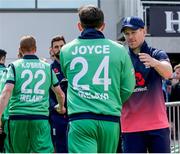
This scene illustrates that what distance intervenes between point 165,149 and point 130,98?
0.60 metres

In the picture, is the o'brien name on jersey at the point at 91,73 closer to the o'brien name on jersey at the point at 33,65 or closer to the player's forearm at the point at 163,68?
the player's forearm at the point at 163,68

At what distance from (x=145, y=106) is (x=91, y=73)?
94 cm

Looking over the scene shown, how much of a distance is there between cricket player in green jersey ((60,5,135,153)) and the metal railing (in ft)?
13.4

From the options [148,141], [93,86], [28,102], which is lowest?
[148,141]

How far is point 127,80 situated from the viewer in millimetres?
5148

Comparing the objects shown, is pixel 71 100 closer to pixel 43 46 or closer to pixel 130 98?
pixel 130 98

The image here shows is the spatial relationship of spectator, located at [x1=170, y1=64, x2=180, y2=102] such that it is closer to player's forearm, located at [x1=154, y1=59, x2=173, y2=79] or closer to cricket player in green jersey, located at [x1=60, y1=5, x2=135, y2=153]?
player's forearm, located at [x1=154, y1=59, x2=173, y2=79]

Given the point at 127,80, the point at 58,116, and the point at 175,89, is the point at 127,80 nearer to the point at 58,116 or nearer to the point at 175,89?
the point at 58,116

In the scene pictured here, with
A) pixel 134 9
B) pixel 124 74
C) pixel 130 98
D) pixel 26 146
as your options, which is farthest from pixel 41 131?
pixel 134 9

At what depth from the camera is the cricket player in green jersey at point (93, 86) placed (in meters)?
4.91

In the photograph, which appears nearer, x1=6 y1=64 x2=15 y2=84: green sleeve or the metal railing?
x1=6 y1=64 x2=15 y2=84: green sleeve

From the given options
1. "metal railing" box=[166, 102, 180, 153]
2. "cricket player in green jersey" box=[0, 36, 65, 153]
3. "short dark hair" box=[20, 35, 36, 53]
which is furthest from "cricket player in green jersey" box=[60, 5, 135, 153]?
"metal railing" box=[166, 102, 180, 153]

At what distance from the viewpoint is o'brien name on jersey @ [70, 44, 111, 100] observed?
16.2 feet

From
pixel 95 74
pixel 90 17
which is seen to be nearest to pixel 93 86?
pixel 95 74
